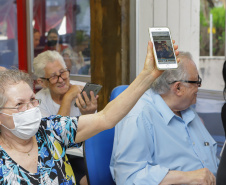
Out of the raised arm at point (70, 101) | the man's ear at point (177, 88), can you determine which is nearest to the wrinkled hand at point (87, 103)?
the raised arm at point (70, 101)

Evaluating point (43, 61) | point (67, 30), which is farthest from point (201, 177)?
point (67, 30)

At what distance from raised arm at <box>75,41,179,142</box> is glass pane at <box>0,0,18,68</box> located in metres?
3.94

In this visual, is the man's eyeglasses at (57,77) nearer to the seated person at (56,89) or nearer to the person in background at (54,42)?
the seated person at (56,89)

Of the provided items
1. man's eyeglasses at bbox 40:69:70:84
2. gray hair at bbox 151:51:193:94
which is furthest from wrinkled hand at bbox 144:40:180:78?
man's eyeglasses at bbox 40:69:70:84

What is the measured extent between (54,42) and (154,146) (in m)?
3.30

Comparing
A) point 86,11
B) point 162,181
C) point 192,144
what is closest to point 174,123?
point 192,144

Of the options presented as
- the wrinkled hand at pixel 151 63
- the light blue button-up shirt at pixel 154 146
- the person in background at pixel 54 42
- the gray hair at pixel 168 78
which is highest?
the person in background at pixel 54 42

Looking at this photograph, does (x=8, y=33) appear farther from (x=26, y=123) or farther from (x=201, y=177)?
(x=201, y=177)

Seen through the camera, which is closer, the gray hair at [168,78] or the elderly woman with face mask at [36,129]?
the elderly woman with face mask at [36,129]

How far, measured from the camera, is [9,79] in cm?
181

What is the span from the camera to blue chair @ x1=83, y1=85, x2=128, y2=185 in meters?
2.16

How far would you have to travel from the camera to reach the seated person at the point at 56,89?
321 cm

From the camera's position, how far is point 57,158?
72.9 inches

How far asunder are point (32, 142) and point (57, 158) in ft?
0.48
